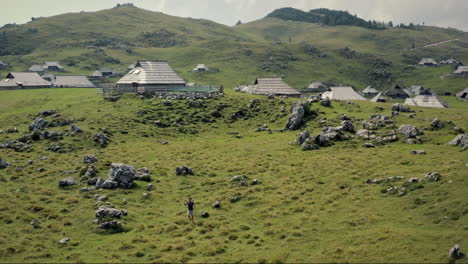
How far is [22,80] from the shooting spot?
11688 centimetres

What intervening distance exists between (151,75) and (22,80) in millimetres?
54983

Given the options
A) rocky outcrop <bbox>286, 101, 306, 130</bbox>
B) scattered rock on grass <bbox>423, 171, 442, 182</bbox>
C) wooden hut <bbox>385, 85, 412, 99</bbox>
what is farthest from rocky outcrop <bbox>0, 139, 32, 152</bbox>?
wooden hut <bbox>385, 85, 412, 99</bbox>

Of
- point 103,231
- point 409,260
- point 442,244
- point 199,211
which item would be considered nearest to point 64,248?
point 103,231

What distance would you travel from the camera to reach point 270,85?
95000mm

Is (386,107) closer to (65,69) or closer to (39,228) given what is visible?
(39,228)

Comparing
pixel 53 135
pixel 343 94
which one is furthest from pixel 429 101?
pixel 53 135

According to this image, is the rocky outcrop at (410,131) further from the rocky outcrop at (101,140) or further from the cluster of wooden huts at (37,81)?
the cluster of wooden huts at (37,81)

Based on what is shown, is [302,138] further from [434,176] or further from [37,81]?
[37,81]

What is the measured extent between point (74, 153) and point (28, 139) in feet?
30.7

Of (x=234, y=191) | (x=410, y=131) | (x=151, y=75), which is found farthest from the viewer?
(x=151, y=75)

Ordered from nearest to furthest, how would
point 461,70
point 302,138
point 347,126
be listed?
1. point 302,138
2. point 347,126
3. point 461,70

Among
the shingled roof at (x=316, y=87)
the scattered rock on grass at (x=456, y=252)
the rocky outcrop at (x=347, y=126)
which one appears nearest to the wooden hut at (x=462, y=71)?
the shingled roof at (x=316, y=87)

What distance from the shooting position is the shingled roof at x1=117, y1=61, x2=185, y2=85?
288ft

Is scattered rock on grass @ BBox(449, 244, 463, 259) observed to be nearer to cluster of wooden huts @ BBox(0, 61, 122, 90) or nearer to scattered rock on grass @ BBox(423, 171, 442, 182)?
scattered rock on grass @ BBox(423, 171, 442, 182)
